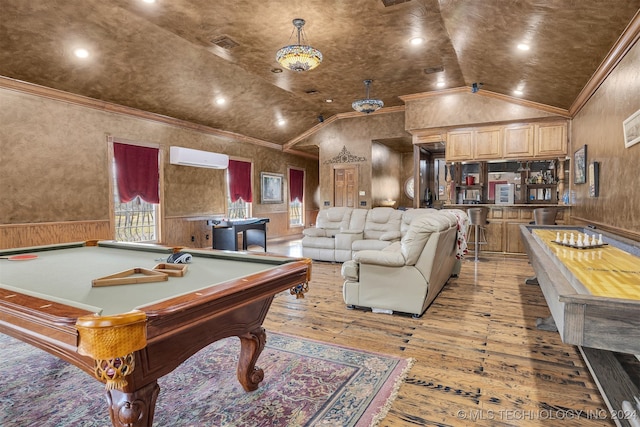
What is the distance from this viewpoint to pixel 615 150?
3.75 meters

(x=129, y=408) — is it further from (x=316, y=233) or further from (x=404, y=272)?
(x=316, y=233)

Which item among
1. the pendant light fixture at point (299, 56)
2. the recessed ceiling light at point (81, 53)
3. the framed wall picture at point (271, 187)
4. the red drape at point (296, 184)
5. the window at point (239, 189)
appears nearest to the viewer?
the pendant light fixture at point (299, 56)

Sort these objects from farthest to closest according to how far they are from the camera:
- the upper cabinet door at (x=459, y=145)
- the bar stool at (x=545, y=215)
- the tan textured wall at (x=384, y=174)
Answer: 1. the tan textured wall at (x=384, y=174)
2. the upper cabinet door at (x=459, y=145)
3. the bar stool at (x=545, y=215)

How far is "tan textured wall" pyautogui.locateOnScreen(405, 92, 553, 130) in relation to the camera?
6.95 metres

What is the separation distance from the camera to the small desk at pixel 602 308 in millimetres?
1284

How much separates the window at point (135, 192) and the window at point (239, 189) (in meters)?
2.10

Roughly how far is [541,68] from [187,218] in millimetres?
6920

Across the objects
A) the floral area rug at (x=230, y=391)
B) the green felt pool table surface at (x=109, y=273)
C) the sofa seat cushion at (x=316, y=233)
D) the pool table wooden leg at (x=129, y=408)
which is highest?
the green felt pool table surface at (x=109, y=273)

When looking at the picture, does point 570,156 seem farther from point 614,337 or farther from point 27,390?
point 27,390

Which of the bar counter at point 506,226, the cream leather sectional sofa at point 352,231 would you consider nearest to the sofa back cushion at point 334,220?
the cream leather sectional sofa at point 352,231

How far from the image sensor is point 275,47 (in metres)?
5.30

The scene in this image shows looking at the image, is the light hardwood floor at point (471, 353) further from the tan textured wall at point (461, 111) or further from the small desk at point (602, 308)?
the tan textured wall at point (461, 111)

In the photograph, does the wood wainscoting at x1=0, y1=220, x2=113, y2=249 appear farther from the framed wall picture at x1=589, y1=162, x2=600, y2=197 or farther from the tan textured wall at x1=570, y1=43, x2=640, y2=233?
the framed wall picture at x1=589, y1=162, x2=600, y2=197

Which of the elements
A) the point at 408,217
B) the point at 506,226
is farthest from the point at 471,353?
the point at 506,226
